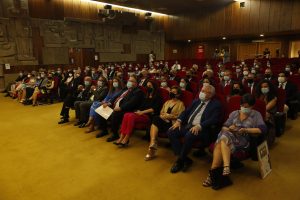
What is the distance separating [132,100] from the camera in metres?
4.07

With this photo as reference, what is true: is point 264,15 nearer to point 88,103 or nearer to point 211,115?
point 88,103

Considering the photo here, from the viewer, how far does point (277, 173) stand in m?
2.90

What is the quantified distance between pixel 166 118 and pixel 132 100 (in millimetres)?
847

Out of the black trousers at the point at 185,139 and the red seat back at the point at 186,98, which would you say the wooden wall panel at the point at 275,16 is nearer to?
the red seat back at the point at 186,98

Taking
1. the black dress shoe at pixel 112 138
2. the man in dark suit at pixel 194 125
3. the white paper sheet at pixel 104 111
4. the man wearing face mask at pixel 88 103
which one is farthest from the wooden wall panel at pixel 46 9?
the man in dark suit at pixel 194 125

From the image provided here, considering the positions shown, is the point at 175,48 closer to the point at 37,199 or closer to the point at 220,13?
the point at 220,13

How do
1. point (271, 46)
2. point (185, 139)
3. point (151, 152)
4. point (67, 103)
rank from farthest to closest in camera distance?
point (271, 46) → point (67, 103) → point (151, 152) → point (185, 139)

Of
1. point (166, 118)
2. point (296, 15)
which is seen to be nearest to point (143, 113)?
point (166, 118)

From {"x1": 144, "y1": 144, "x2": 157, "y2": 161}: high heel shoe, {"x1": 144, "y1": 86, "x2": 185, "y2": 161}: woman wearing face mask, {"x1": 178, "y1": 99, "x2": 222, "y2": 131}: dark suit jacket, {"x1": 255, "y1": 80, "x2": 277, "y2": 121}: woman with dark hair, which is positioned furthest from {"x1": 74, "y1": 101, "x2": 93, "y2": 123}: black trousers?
{"x1": 255, "y1": 80, "x2": 277, "y2": 121}: woman with dark hair

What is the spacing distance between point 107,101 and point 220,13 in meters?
12.5

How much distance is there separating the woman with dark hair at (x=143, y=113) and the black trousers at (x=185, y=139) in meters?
0.73

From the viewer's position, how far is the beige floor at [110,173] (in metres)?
2.52

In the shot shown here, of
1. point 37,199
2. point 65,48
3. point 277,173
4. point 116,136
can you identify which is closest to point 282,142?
point 277,173

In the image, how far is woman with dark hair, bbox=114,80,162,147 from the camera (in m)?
3.70
